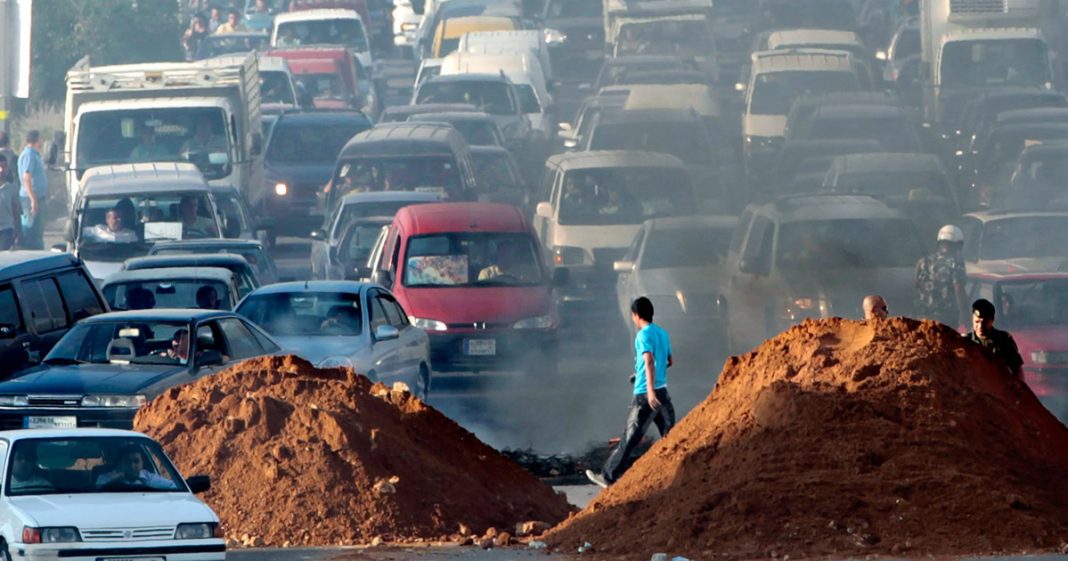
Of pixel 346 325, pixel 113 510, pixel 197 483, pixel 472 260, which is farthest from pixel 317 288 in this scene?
pixel 113 510

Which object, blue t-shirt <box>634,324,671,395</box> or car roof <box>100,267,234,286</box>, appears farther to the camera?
car roof <box>100,267,234,286</box>

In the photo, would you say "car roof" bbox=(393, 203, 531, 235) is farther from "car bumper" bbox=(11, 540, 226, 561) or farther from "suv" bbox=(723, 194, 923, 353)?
"car bumper" bbox=(11, 540, 226, 561)

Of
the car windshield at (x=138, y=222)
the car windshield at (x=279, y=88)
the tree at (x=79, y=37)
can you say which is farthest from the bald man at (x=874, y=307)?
the tree at (x=79, y=37)

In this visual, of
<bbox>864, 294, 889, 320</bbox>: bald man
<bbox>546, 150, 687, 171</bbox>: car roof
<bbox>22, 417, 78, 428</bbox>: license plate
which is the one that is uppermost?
<bbox>864, 294, 889, 320</bbox>: bald man

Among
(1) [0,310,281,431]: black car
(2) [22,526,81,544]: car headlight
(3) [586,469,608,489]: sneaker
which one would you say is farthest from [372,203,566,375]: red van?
(2) [22,526,81,544]: car headlight

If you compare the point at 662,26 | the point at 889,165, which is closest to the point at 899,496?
the point at 889,165

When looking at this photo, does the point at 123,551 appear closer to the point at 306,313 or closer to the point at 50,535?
the point at 50,535

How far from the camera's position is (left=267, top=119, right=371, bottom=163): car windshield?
33250 millimetres

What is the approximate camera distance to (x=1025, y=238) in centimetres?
2359

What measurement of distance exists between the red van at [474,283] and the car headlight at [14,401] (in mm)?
6834

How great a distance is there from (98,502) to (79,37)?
3480 cm

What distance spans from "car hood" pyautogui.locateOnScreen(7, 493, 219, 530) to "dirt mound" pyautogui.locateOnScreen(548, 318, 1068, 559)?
2285 millimetres

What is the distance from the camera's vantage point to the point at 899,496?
492 inches

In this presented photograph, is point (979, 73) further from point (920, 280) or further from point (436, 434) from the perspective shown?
point (436, 434)
